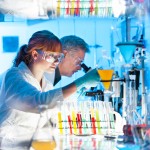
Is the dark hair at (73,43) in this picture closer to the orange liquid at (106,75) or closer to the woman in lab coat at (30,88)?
the woman in lab coat at (30,88)

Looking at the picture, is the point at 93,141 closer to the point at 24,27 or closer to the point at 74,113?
the point at 74,113

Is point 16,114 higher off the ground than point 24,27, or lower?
lower

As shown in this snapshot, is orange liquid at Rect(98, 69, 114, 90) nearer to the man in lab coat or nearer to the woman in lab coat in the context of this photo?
the woman in lab coat

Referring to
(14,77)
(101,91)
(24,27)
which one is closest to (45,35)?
(24,27)

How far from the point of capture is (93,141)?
102 inches

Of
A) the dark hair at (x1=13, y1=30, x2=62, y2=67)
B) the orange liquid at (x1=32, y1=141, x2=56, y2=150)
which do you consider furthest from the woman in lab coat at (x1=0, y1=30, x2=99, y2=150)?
the orange liquid at (x1=32, y1=141, x2=56, y2=150)

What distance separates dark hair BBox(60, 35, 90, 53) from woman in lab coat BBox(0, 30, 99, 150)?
52 mm

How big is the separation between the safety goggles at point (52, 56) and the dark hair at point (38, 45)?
3 cm

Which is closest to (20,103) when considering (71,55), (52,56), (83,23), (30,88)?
(30,88)

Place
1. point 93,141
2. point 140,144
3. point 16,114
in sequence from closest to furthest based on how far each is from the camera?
point 140,144, point 93,141, point 16,114

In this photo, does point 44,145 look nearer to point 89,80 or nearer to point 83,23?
point 89,80

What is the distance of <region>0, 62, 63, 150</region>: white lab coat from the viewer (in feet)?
9.72

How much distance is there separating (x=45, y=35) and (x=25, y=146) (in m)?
0.90

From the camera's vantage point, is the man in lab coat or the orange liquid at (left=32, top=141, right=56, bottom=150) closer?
the orange liquid at (left=32, top=141, right=56, bottom=150)
